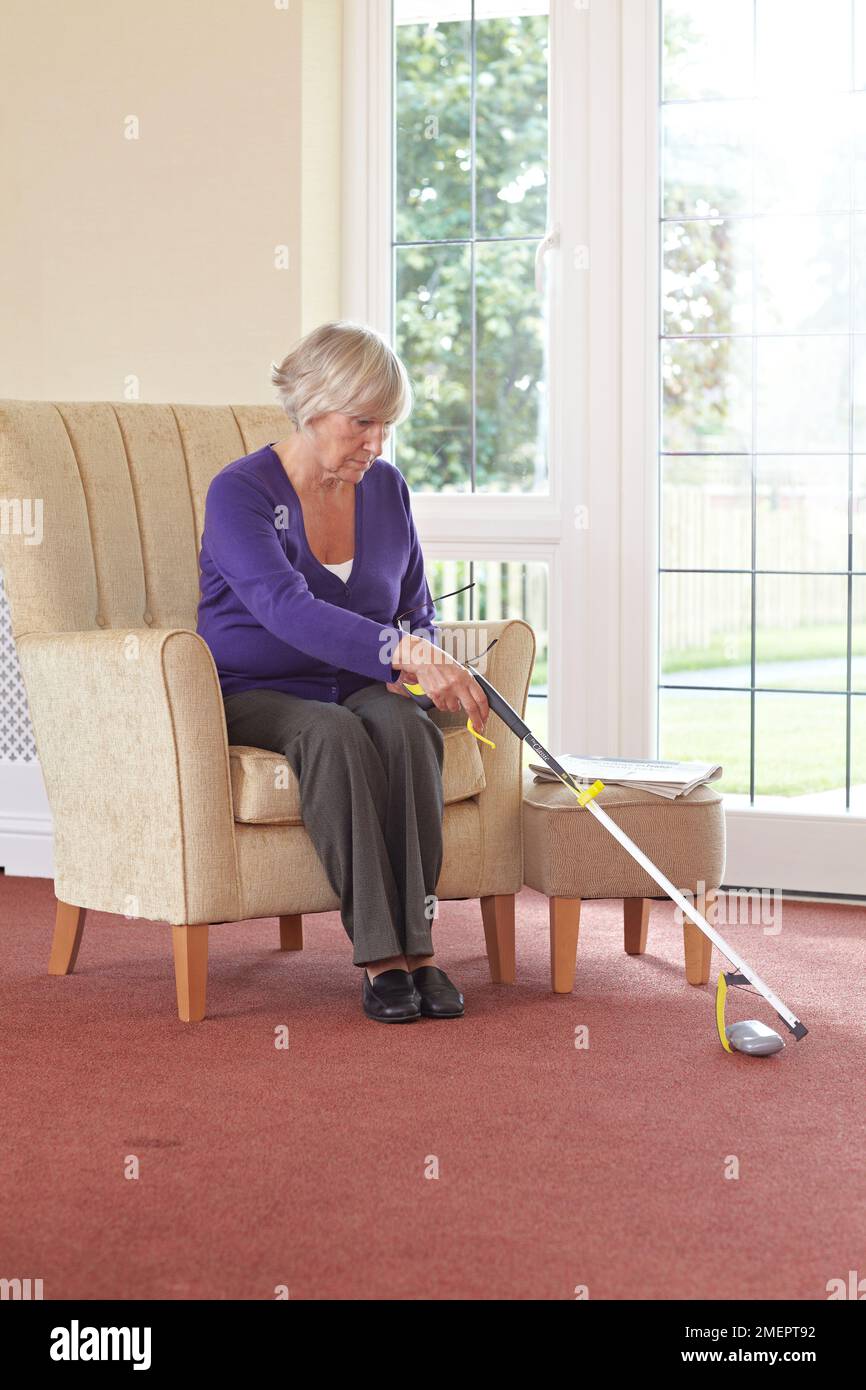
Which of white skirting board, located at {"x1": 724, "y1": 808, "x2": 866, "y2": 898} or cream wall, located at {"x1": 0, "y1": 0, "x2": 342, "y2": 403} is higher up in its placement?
cream wall, located at {"x1": 0, "y1": 0, "x2": 342, "y2": 403}

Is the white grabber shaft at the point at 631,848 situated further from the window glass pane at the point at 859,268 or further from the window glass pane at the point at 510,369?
the window glass pane at the point at 859,268

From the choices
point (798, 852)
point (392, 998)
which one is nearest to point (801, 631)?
point (798, 852)

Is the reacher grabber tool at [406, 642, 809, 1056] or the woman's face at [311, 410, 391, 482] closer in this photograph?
the reacher grabber tool at [406, 642, 809, 1056]

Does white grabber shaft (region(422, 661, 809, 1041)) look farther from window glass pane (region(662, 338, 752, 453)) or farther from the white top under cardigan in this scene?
window glass pane (region(662, 338, 752, 453))

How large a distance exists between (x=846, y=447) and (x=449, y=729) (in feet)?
4.15

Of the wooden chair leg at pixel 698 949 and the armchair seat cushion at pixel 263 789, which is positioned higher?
the armchair seat cushion at pixel 263 789

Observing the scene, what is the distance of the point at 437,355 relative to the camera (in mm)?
3754

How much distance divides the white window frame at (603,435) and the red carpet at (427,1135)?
774 millimetres

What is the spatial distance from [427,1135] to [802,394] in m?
2.04

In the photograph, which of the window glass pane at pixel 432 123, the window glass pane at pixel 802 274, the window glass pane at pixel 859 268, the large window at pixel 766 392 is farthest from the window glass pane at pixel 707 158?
the window glass pane at pixel 432 123

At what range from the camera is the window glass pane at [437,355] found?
3.73 meters

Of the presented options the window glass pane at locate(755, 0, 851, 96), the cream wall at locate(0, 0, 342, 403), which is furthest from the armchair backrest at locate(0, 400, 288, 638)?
the window glass pane at locate(755, 0, 851, 96)

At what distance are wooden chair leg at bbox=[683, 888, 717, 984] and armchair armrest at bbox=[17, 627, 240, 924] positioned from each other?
76cm

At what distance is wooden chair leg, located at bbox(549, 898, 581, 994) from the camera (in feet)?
8.48
